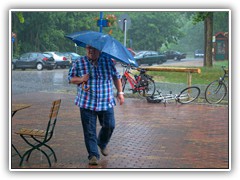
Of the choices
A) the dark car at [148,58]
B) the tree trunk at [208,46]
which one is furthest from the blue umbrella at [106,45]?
the tree trunk at [208,46]

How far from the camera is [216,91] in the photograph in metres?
13.7

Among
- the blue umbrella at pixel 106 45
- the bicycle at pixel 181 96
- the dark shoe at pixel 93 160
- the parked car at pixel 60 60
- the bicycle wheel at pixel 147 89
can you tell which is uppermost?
the parked car at pixel 60 60

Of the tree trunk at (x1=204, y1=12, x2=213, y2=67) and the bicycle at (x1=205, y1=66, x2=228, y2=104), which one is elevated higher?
the tree trunk at (x1=204, y1=12, x2=213, y2=67)

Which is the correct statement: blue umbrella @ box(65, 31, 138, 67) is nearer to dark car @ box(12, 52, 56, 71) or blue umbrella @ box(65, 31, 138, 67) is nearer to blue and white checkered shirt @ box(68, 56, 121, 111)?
blue and white checkered shirt @ box(68, 56, 121, 111)

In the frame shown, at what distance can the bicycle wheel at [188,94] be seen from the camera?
13.7m

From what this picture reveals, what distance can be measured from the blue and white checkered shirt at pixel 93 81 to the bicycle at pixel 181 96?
6.91 m

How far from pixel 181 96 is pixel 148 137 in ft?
16.4

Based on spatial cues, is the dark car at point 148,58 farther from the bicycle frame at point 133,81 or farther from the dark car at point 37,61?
the bicycle frame at point 133,81

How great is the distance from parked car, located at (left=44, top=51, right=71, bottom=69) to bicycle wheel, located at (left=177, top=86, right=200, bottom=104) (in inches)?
371

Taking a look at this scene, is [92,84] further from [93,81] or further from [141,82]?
[141,82]

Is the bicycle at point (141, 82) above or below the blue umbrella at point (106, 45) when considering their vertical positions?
below

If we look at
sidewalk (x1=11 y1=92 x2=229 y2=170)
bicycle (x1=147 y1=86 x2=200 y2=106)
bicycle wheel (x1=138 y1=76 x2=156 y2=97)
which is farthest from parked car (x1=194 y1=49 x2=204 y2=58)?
sidewalk (x1=11 y1=92 x2=229 y2=170)

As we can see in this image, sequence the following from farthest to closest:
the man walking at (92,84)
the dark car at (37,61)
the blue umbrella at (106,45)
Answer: the dark car at (37,61), the man walking at (92,84), the blue umbrella at (106,45)

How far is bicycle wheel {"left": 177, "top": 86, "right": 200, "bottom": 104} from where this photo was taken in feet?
44.9
